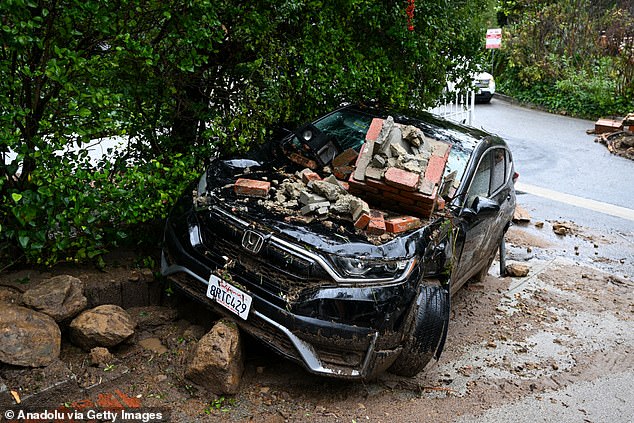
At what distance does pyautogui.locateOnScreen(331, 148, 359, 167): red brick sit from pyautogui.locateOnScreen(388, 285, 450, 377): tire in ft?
4.53

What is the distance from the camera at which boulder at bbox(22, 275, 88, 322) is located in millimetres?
4125

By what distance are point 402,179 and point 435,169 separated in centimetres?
40

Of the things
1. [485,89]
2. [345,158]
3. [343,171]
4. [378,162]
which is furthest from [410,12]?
[485,89]

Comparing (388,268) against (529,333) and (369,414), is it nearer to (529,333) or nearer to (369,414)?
(369,414)

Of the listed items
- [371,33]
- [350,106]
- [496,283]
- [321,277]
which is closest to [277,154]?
[350,106]

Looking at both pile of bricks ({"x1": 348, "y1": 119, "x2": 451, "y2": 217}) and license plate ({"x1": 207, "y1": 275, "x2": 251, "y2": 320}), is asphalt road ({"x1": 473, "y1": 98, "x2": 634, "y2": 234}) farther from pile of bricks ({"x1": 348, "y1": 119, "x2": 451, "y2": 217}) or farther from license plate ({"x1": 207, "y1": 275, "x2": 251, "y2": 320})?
license plate ({"x1": 207, "y1": 275, "x2": 251, "y2": 320})

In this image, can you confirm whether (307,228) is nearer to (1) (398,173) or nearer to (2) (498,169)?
(1) (398,173)

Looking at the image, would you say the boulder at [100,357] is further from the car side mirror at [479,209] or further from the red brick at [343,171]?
the car side mirror at [479,209]

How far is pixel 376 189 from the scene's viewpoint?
4801 millimetres

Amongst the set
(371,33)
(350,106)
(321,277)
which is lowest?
(321,277)

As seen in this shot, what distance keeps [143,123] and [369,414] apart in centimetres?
294

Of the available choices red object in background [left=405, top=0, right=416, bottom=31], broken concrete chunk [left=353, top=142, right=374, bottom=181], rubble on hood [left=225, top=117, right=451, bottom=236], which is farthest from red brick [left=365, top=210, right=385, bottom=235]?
red object in background [left=405, top=0, right=416, bottom=31]

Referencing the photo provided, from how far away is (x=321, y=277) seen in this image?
403cm

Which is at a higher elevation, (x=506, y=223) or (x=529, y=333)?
(x=506, y=223)
